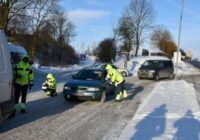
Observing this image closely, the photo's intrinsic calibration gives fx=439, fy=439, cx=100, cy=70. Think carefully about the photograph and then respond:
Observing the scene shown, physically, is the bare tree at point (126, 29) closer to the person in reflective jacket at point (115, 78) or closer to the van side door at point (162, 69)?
the van side door at point (162, 69)

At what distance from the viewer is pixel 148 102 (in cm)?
1725

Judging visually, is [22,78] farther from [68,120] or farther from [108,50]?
[108,50]

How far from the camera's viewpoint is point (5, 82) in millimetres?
10195

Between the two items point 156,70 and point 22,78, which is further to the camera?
point 156,70

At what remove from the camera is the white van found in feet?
32.8

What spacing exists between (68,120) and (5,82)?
9.58 ft

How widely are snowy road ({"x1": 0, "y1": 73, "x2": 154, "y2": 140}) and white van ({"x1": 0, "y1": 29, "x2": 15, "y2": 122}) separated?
21.1 inches

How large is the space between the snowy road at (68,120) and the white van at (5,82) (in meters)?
0.54

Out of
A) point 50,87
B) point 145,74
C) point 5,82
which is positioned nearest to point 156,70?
point 145,74

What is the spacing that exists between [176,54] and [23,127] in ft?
92.1

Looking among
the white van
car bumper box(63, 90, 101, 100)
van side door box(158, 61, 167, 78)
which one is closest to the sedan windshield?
car bumper box(63, 90, 101, 100)

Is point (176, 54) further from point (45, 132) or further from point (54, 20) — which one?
point (45, 132)

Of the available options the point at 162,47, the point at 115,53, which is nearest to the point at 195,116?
the point at 115,53

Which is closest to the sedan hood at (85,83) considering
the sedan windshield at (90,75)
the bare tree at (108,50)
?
the sedan windshield at (90,75)
